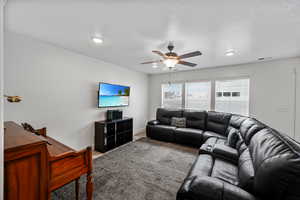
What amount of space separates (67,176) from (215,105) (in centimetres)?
429

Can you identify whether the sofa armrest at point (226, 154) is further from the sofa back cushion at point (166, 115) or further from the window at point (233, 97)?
the window at point (233, 97)

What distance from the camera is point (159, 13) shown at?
4.93 feet

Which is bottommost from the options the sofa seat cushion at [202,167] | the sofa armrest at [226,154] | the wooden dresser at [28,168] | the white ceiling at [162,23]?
Answer: the sofa seat cushion at [202,167]

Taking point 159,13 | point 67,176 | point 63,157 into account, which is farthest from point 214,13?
point 67,176

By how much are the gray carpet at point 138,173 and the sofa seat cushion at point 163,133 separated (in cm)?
41

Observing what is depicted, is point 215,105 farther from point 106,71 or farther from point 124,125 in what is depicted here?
point 106,71

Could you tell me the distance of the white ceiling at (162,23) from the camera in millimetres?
1370

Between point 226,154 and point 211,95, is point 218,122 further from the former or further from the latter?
point 226,154

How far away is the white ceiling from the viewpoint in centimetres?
137

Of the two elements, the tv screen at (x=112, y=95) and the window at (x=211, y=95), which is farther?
the window at (x=211, y=95)

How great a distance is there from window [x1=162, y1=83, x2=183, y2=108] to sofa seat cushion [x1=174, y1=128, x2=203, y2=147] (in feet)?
4.92

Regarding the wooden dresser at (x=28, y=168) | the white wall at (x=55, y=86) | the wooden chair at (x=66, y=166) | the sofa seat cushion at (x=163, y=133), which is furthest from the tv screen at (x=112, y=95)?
the wooden dresser at (x=28, y=168)

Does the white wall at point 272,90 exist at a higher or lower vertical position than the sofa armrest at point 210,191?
higher

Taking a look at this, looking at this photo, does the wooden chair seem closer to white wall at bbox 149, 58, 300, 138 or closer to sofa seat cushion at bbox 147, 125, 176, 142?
sofa seat cushion at bbox 147, 125, 176, 142
